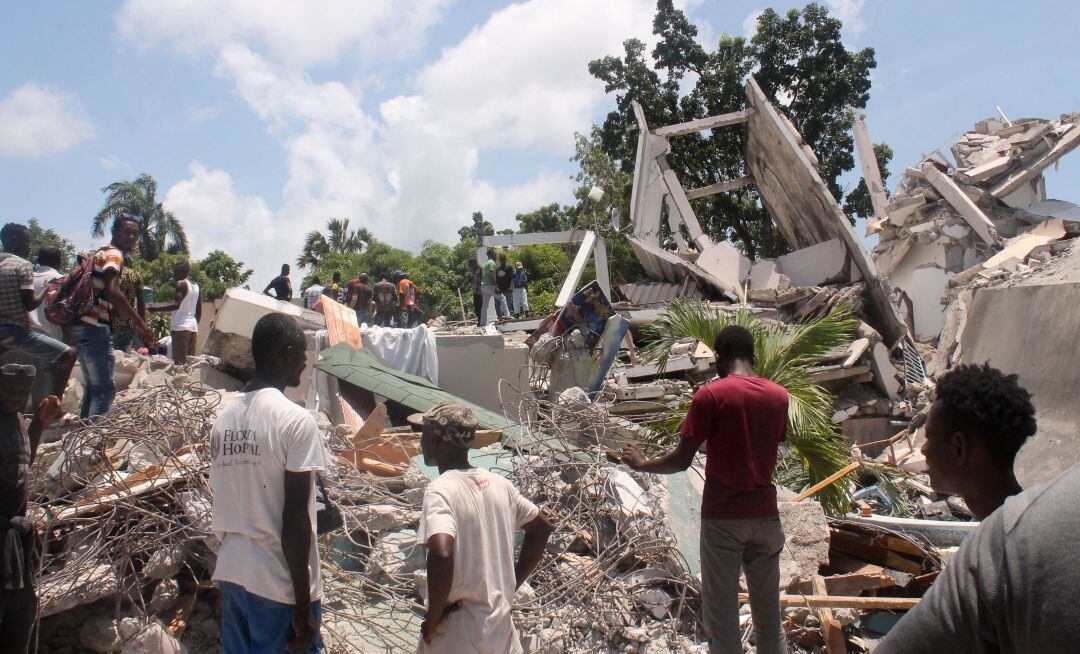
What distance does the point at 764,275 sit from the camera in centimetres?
1177

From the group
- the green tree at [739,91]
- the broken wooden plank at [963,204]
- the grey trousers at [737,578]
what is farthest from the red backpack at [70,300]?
the green tree at [739,91]

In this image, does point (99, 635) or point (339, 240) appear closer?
point (99, 635)

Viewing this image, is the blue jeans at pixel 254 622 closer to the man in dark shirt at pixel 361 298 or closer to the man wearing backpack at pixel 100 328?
the man wearing backpack at pixel 100 328

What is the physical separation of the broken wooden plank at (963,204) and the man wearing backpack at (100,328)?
1201cm

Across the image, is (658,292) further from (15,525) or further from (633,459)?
(15,525)

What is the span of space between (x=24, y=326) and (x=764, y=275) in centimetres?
956

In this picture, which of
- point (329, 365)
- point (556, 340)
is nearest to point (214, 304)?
point (329, 365)

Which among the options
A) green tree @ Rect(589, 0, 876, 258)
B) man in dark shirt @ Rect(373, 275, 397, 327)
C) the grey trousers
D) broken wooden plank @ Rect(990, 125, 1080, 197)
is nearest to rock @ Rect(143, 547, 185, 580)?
the grey trousers

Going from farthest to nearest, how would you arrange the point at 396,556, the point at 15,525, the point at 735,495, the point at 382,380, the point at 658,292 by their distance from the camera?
1. the point at 658,292
2. the point at 382,380
3. the point at 396,556
4. the point at 735,495
5. the point at 15,525

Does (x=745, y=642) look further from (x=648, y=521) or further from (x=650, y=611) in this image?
(x=648, y=521)

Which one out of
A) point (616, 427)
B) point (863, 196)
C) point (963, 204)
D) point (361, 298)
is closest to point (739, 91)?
point (863, 196)

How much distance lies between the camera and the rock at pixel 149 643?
142 inches

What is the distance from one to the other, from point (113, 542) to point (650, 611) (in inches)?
110

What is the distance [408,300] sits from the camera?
13000mm
